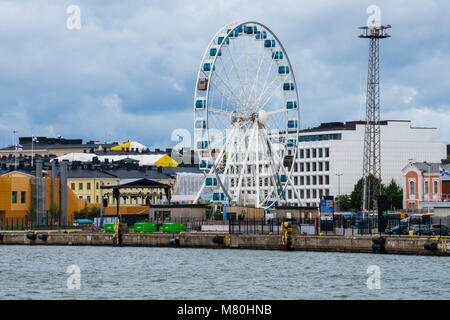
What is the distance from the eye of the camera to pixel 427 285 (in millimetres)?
55406

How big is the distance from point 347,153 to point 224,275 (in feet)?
373

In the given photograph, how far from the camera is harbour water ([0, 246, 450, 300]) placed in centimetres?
5341

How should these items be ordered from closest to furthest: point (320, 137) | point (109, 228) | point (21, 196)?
point (109, 228)
point (21, 196)
point (320, 137)

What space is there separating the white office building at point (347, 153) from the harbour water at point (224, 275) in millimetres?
93018

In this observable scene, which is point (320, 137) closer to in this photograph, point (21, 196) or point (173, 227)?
point (21, 196)

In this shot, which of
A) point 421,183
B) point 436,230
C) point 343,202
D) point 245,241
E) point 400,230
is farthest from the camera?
point 343,202

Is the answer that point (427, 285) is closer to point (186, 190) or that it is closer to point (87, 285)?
point (87, 285)

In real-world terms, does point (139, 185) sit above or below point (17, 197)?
above

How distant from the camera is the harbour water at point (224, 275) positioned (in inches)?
2103

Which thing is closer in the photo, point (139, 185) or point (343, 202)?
point (139, 185)

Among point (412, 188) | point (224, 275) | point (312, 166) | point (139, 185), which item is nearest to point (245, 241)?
point (224, 275)

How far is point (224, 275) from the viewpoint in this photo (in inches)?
2496

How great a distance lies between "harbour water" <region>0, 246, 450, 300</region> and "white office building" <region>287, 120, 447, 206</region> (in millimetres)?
93018
